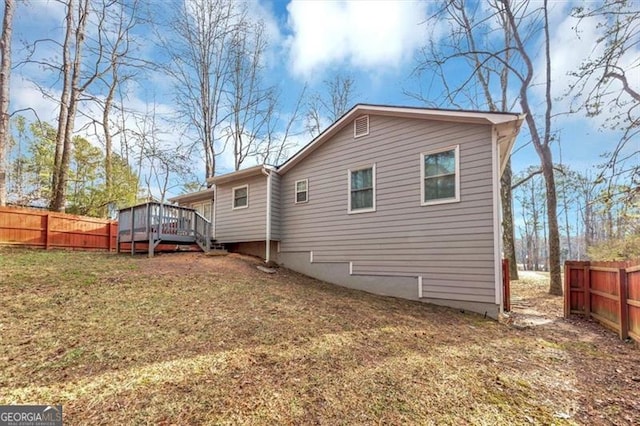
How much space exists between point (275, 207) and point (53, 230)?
8.65 m

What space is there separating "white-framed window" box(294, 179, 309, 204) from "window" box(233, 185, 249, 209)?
82.0 inches

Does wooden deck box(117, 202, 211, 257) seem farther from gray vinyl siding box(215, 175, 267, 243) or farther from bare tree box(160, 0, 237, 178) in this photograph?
bare tree box(160, 0, 237, 178)

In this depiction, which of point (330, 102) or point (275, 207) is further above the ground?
point (330, 102)

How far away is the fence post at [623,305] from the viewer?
515 cm

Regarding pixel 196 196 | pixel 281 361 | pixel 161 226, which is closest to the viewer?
pixel 281 361

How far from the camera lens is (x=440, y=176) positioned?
287 inches

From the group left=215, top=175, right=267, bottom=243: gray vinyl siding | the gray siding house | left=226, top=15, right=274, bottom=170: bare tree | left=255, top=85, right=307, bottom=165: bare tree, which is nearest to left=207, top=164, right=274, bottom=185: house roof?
the gray siding house

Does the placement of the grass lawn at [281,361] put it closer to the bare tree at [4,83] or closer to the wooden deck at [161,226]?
the wooden deck at [161,226]

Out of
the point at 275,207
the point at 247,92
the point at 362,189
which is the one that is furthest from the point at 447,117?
the point at 247,92

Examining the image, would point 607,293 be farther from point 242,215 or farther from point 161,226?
point 161,226

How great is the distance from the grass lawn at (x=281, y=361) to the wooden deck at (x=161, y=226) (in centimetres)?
354

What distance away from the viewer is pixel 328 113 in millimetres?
20000

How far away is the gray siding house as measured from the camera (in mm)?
6645

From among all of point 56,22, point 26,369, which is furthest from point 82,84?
point 26,369
